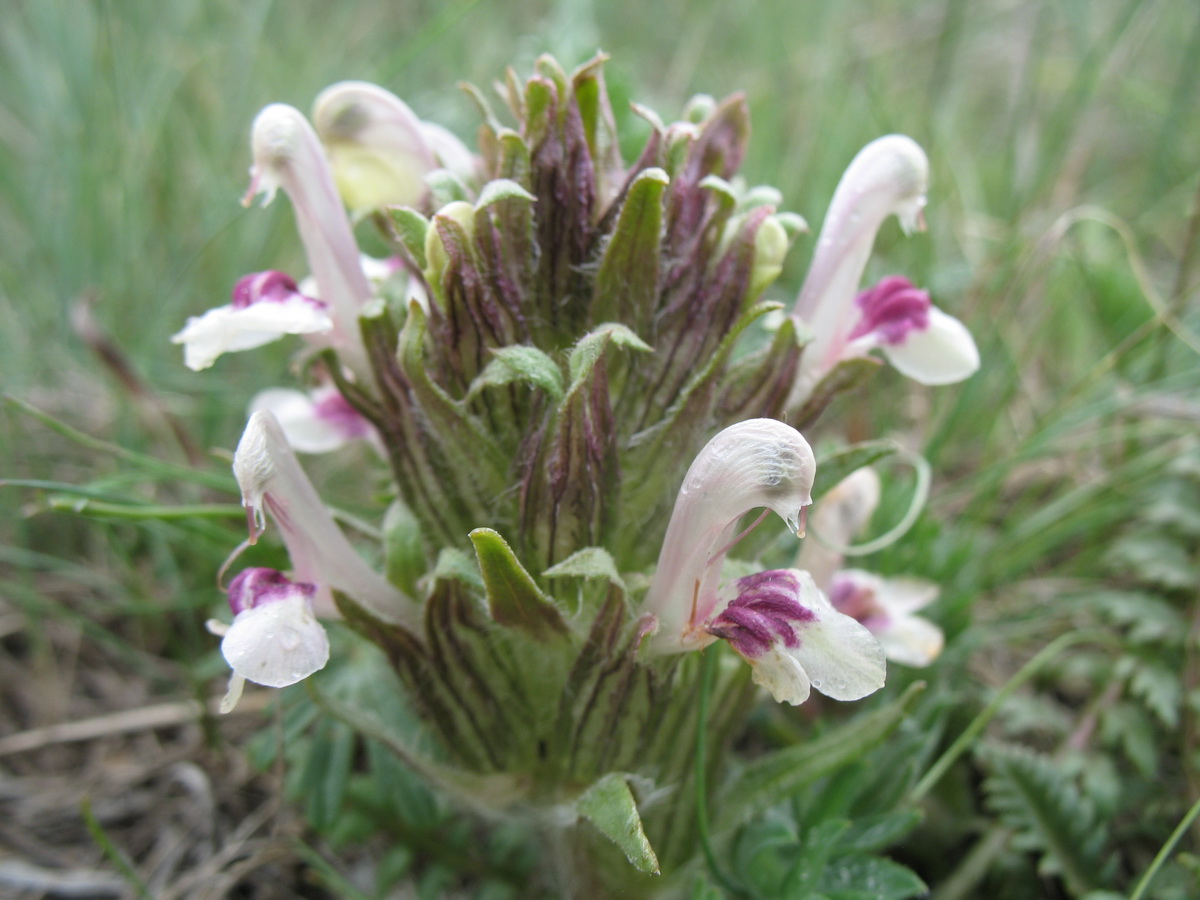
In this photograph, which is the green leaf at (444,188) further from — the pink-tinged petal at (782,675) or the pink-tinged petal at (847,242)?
the pink-tinged petal at (782,675)

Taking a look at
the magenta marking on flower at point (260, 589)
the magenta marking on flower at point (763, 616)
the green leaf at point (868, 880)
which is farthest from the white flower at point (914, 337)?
the magenta marking on flower at point (260, 589)

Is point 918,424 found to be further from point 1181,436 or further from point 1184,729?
point 1184,729

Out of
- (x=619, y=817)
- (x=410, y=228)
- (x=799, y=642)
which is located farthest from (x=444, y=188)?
(x=619, y=817)

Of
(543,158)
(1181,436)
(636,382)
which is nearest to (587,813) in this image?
(636,382)

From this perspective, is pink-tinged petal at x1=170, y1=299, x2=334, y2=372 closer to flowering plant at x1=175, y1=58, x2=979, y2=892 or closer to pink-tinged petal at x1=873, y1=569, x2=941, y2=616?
flowering plant at x1=175, y1=58, x2=979, y2=892

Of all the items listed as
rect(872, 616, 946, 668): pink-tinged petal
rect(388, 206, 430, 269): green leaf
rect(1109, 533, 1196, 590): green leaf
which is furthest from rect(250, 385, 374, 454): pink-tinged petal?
rect(1109, 533, 1196, 590): green leaf

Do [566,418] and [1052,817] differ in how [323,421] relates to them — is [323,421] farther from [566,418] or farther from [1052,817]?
[1052,817]
